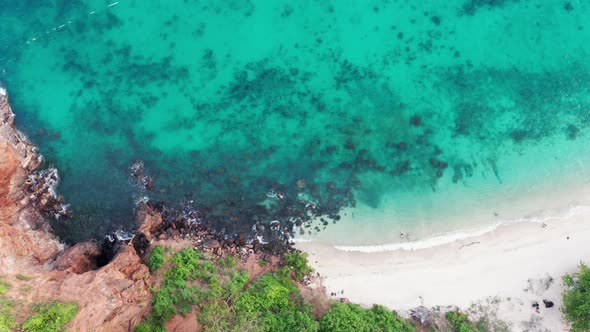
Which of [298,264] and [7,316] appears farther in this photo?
[298,264]

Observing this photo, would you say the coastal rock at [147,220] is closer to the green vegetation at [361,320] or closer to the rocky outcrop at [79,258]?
the rocky outcrop at [79,258]

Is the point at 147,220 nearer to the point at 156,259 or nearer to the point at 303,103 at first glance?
the point at 156,259

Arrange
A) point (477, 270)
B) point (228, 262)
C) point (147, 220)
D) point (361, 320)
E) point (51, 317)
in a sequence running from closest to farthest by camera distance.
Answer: point (51, 317)
point (361, 320)
point (228, 262)
point (477, 270)
point (147, 220)

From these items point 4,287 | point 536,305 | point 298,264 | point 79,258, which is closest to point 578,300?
point 536,305

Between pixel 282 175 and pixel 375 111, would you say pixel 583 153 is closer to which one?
pixel 375 111

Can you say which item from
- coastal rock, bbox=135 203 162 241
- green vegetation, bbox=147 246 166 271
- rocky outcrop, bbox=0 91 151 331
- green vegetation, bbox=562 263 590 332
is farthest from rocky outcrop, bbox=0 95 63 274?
green vegetation, bbox=562 263 590 332

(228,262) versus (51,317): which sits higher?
(228,262)

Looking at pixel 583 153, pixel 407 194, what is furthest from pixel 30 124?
pixel 583 153
